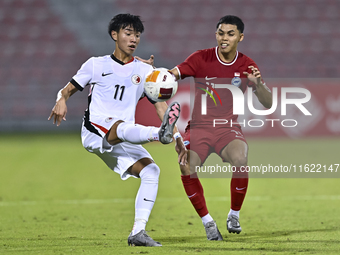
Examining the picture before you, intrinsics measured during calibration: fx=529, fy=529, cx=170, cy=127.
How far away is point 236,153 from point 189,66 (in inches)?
35.8

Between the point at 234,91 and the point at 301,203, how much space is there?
2530 millimetres

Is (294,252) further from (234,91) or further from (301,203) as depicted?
(301,203)

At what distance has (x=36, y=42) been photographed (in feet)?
57.5

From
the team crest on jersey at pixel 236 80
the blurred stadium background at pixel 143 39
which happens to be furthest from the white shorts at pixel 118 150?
the blurred stadium background at pixel 143 39

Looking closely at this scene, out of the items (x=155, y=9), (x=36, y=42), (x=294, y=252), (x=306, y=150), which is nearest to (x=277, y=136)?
(x=306, y=150)

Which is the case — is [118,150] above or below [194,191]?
above

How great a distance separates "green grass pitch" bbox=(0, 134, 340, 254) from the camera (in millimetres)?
4289

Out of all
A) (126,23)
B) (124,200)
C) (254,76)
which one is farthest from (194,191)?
(124,200)

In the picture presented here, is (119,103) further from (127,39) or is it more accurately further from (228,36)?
(228,36)

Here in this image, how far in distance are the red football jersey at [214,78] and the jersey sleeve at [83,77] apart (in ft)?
2.76

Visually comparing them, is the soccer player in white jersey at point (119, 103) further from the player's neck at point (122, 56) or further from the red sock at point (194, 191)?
the red sock at point (194, 191)

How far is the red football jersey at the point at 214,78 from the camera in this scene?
16.1ft

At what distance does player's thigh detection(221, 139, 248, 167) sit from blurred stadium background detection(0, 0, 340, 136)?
1133cm

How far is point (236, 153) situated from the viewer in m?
4.69
